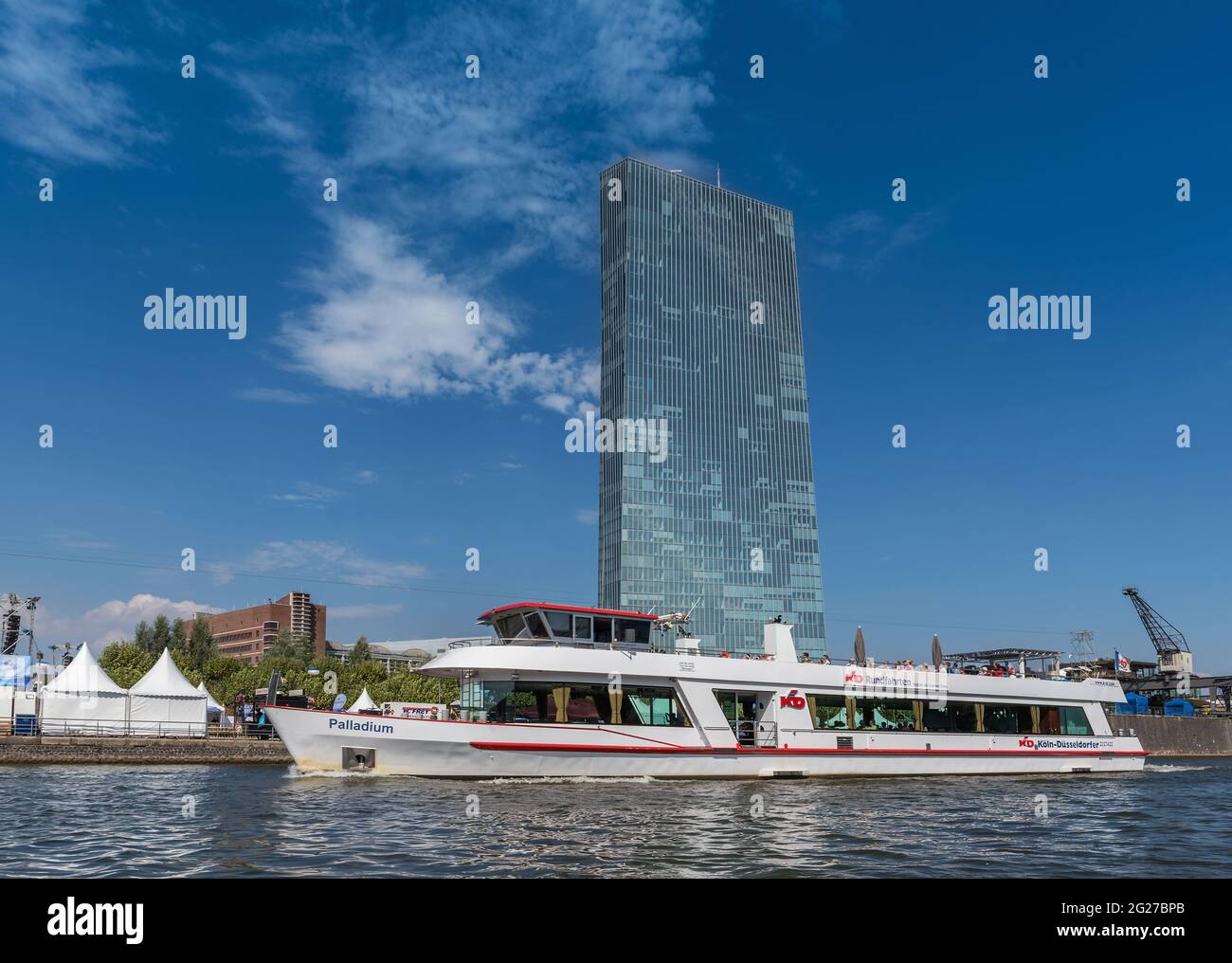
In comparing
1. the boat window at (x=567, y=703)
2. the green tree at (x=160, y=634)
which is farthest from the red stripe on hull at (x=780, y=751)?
the green tree at (x=160, y=634)

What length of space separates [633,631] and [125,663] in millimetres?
60124

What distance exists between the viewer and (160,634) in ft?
349

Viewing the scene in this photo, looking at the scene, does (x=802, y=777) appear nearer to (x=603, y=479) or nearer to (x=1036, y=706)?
(x=1036, y=706)

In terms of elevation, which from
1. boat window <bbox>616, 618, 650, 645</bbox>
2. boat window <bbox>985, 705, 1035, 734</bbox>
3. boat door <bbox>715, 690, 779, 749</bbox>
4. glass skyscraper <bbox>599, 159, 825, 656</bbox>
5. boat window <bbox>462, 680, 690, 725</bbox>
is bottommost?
boat window <bbox>985, 705, 1035, 734</bbox>

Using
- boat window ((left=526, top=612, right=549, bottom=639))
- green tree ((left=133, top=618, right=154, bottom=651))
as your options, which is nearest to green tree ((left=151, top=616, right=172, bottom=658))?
green tree ((left=133, top=618, right=154, bottom=651))

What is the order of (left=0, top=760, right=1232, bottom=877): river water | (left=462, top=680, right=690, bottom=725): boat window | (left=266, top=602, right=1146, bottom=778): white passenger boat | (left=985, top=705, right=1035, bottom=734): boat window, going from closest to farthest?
Answer: (left=0, top=760, right=1232, bottom=877): river water < (left=266, top=602, right=1146, bottom=778): white passenger boat < (left=462, top=680, right=690, bottom=725): boat window < (left=985, top=705, right=1035, bottom=734): boat window

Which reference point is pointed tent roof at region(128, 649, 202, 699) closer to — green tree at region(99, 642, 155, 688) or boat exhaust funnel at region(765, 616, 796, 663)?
green tree at region(99, 642, 155, 688)

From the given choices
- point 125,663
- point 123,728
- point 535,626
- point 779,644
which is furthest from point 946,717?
point 125,663

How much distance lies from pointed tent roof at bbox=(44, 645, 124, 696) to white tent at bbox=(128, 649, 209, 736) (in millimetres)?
1193

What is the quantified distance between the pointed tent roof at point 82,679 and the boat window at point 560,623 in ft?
96.4

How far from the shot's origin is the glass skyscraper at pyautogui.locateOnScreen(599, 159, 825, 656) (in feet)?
582

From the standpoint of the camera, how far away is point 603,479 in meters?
186
